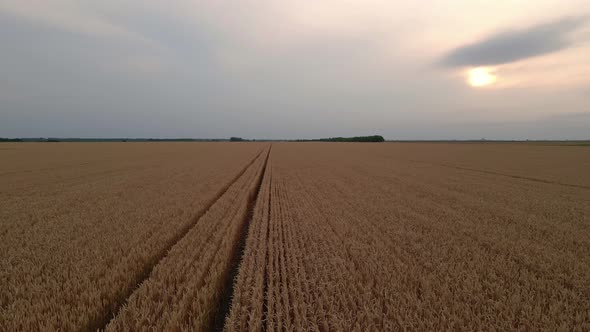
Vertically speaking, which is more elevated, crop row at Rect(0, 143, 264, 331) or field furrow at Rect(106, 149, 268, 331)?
crop row at Rect(0, 143, 264, 331)

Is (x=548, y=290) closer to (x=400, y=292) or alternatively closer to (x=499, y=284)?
(x=499, y=284)

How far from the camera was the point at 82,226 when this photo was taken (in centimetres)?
580

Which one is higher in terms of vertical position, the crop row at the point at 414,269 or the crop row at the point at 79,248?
the crop row at the point at 79,248

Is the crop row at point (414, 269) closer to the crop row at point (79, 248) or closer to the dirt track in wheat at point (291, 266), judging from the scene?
the dirt track in wheat at point (291, 266)

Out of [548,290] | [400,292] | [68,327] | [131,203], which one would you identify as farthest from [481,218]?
[131,203]

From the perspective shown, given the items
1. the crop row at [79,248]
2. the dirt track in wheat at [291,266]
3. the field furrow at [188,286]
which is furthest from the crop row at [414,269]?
the crop row at [79,248]

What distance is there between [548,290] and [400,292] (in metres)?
2.16

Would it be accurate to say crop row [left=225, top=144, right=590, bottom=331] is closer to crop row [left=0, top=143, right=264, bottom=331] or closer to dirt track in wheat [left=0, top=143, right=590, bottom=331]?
dirt track in wheat [left=0, top=143, right=590, bottom=331]

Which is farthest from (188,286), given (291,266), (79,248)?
(79,248)

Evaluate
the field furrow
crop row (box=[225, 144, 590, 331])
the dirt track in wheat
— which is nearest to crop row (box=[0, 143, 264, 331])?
the dirt track in wheat

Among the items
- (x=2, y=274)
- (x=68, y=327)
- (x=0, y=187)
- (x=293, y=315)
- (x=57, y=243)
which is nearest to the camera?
(x=68, y=327)

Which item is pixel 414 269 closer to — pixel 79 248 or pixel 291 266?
pixel 291 266

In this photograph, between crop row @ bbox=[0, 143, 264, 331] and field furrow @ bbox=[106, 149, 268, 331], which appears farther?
crop row @ bbox=[0, 143, 264, 331]

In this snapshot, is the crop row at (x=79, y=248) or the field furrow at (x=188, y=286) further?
the crop row at (x=79, y=248)
